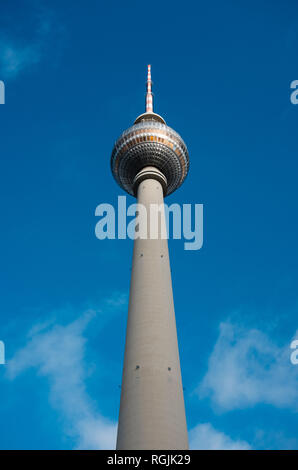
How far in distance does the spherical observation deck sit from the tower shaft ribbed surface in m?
16.9

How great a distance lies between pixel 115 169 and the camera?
6550 centimetres

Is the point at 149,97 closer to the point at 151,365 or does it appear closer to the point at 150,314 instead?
the point at 150,314

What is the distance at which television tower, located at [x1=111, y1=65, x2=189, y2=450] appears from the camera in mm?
33500

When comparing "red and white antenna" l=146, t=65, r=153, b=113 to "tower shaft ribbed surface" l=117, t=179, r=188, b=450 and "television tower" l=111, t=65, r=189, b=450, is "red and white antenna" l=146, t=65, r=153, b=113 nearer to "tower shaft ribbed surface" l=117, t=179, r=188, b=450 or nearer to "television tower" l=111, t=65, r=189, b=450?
"television tower" l=111, t=65, r=189, b=450

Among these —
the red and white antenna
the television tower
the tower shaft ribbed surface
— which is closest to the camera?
the tower shaft ribbed surface

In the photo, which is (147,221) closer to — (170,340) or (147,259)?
Result: (147,259)

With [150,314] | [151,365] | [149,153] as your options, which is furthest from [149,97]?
[151,365]

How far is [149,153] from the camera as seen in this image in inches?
2472

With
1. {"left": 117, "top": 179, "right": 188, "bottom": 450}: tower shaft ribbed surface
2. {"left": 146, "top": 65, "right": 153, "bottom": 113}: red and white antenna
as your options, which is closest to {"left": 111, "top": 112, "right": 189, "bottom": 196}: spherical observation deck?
{"left": 146, "top": 65, "right": 153, "bottom": 113}: red and white antenna

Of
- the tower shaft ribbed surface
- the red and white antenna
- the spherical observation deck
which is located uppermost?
the red and white antenna

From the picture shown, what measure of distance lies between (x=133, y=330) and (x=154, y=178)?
2548cm

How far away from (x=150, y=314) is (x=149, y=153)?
2810 centimetres

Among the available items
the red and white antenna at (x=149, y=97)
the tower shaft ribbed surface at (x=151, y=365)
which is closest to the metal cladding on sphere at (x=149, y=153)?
the red and white antenna at (x=149, y=97)
